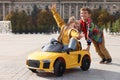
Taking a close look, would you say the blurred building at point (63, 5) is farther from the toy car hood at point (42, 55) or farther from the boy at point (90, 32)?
the toy car hood at point (42, 55)

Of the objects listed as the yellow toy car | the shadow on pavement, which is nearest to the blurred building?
the shadow on pavement

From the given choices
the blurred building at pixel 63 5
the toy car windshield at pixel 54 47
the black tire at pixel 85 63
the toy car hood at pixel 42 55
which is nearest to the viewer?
the toy car hood at pixel 42 55

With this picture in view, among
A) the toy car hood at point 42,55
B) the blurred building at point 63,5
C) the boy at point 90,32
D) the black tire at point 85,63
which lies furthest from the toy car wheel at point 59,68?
the blurred building at point 63,5

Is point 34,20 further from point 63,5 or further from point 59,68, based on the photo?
point 59,68

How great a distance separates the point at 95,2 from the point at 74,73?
142 meters

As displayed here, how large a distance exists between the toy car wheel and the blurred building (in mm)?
138215

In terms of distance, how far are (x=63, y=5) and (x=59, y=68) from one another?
14279 centimetres

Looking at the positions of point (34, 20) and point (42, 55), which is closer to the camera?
point (42, 55)

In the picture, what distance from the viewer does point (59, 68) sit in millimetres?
11430

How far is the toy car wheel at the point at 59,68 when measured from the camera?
1135cm

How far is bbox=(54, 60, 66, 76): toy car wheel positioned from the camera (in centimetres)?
1135

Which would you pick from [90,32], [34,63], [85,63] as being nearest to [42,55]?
[34,63]

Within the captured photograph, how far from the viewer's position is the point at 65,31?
1276cm

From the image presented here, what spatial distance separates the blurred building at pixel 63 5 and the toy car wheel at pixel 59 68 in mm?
138215
